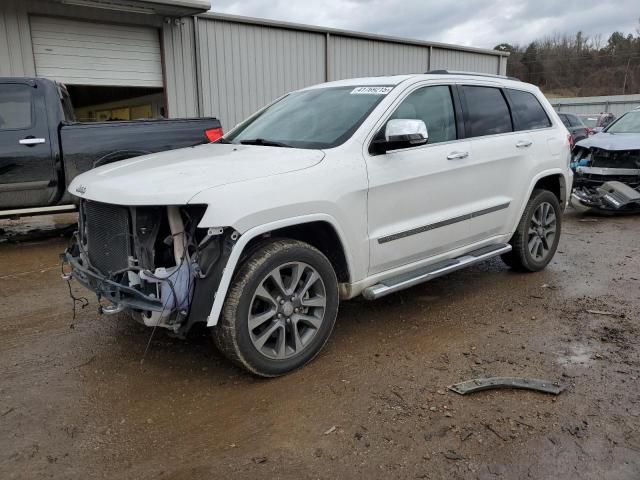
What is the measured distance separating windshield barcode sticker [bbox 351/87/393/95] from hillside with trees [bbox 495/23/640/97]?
2713 inches

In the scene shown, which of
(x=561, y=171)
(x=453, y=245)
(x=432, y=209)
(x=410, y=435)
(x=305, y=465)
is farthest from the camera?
(x=561, y=171)

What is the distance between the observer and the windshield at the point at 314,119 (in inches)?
159

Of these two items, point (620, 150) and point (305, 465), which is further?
point (620, 150)

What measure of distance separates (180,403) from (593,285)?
164 inches

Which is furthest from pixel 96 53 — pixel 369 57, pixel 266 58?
pixel 369 57

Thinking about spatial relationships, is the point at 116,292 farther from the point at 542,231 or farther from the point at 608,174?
the point at 608,174

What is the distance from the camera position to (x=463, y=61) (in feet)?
63.4

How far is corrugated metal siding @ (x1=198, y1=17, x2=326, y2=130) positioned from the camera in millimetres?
12883

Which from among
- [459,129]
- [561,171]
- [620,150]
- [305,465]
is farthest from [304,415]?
[620,150]

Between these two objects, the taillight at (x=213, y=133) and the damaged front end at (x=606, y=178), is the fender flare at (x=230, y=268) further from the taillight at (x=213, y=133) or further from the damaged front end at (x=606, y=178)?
the damaged front end at (x=606, y=178)

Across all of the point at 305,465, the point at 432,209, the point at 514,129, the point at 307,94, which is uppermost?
the point at 307,94

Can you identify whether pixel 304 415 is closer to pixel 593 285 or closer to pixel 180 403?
pixel 180 403

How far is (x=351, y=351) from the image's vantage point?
3951 mm

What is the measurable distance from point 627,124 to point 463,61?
9.53m
